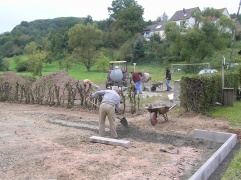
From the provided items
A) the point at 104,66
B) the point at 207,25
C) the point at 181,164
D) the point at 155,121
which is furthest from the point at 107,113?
the point at 207,25

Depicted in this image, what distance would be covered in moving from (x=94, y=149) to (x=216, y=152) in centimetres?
274

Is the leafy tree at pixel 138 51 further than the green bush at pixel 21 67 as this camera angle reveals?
No

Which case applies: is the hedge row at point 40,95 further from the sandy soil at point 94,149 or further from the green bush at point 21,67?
the green bush at point 21,67

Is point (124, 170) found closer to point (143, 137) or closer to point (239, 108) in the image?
point (143, 137)

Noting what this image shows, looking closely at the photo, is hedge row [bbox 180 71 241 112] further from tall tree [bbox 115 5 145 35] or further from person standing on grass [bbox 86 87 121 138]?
tall tree [bbox 115 5 145 35]

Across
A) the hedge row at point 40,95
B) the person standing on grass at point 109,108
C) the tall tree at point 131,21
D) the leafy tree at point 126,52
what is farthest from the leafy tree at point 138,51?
the person standing on grass at point 109,108

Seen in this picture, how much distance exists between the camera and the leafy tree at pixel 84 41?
5159 centimetres

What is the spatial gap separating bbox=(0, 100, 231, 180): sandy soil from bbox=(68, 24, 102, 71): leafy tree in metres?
40.7

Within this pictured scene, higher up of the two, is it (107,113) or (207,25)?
(207,25)

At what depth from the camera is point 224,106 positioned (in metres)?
12.7

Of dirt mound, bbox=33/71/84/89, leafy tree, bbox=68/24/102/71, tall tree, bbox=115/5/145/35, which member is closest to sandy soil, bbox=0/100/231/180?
dirt mound, bbox=33/71/84/89

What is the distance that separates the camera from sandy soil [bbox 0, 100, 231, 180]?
18.5 ft

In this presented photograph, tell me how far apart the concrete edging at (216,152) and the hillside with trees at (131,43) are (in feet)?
72.9

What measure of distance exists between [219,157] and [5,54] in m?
87.7
